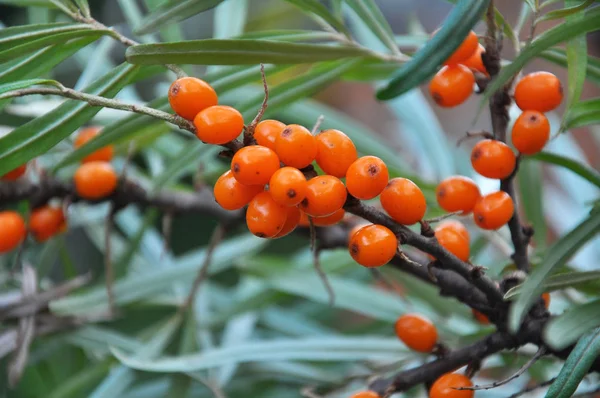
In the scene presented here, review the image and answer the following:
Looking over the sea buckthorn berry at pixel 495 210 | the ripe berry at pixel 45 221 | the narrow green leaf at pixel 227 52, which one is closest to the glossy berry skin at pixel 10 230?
the ripe berry at pixel 45 221

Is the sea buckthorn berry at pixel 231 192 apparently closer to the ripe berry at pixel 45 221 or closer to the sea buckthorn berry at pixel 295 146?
the sea buckthorn berry at pixel 295 146

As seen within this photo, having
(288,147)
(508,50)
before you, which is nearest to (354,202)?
(288,147)

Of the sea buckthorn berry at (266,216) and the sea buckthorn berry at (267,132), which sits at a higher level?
the sea buckthorn berry at (267,132)

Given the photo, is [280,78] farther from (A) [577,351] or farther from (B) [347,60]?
(A) [577,351]

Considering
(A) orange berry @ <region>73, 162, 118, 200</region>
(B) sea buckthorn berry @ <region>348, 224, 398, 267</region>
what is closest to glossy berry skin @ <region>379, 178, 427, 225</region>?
(B) sea buckthorn berry @ <region>348, 224, 398, 267</region>

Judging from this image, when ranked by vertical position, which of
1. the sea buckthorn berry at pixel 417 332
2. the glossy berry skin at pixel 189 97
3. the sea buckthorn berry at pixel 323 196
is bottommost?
the sea buckthorn berry at pixel 417 332

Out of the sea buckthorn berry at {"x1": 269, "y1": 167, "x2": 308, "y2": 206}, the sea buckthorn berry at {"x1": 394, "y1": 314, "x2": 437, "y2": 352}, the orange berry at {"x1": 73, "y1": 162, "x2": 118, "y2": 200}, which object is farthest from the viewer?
the orange berry at {"x1": 73, "y1": 162, "x2": 118, "y2": 200}

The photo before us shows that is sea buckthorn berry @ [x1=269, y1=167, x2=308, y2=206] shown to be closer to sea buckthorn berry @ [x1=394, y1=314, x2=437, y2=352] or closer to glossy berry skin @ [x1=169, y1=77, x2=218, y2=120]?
glossy berry skin @ [x1=169, y1=77, x2=218, y2=120]
